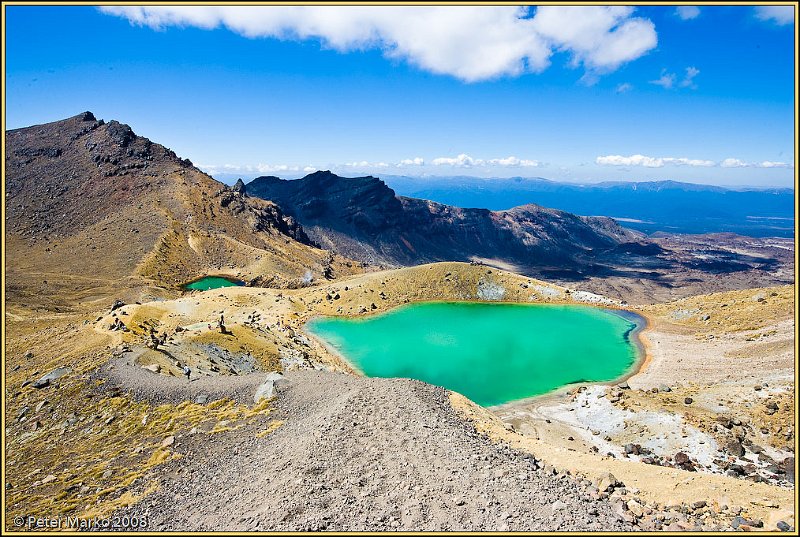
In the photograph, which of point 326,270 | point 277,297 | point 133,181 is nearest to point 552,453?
point 277,297

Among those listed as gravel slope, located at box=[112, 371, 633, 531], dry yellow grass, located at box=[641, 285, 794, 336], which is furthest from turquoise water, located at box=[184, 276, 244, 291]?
dry yellow grass, located at box=[641, 285, 794, 336]

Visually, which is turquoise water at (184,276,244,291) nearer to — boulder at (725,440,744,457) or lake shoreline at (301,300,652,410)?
lake shoreline at (301,300,652,410)

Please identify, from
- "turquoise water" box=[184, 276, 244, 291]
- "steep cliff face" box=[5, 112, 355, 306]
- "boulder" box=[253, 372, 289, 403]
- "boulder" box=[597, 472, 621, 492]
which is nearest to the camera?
"boulder" box=[597, 472, 621, 492]

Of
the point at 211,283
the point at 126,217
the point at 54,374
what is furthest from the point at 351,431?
the point at 126,217

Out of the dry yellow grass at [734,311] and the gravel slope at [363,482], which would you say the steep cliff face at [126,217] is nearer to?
the gravel slope at [363,482]

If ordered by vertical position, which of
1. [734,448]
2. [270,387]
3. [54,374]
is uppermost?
[54,374]

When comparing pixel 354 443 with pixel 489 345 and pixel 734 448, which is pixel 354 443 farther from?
pixel 489 345

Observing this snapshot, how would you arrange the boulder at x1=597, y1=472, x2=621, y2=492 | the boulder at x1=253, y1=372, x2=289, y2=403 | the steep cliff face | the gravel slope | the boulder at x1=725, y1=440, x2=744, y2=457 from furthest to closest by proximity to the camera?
the steep cliff face
the boulder at x1=725, y1=440, x2=744, y2=457
the boulder at x1=253, y1=372, x2=289, y2=403
the boulder at x1=597, y1=472, x2=621, y2=492
the gravel slope

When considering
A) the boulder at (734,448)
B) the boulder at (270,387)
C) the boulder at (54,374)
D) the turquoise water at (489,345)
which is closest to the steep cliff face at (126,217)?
the turquoise water at (489,345)
